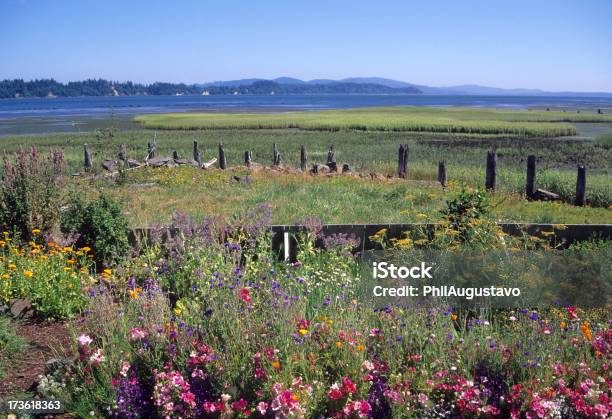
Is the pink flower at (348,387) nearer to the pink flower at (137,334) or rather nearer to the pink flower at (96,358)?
A: the pink flower at (137,334)

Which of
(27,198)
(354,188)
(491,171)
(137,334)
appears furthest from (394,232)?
(491,171)

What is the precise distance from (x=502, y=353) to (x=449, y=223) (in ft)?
13.7

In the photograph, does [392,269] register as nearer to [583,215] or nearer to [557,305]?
[557,305]

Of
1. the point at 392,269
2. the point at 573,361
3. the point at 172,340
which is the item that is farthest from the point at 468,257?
the point at 172,340

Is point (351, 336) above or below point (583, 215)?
above

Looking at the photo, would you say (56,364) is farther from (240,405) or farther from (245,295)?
(240,405)

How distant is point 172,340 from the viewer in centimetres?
469

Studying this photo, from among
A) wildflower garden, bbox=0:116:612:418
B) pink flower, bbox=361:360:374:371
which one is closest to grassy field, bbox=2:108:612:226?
wildflower garden, bbox=0:116:612:418

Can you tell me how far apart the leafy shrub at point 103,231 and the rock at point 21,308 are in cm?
172

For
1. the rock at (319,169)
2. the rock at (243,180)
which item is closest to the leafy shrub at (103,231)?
the rock at (243,180)

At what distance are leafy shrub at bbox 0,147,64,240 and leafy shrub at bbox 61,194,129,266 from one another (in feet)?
3.02

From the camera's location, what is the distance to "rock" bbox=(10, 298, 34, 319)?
6461mm

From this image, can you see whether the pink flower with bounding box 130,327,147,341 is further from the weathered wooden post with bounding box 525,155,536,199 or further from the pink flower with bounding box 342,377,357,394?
the weathered wooden post with bounding box 525,155,536,199

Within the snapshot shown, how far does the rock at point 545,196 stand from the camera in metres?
18.3
